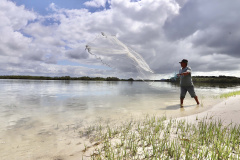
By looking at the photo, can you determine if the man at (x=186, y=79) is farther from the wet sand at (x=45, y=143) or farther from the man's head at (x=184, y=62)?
the wet sand at (x=45, y=143)

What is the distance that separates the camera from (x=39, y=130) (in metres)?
5.10

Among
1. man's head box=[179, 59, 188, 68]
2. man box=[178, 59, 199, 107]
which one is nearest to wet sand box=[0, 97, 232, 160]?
man box=[178, 59, 199, 107]

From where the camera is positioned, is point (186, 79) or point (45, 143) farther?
point (186, 79)

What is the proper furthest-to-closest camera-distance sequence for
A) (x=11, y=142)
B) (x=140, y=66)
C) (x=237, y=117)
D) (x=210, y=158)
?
1. (x=140, y=66)
2. (x=237, y=117)
3. (x=11, y=142)
4. (x=210, y=158)

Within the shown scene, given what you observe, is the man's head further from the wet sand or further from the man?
the wet sand

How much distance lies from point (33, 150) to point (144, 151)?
276 centimetres

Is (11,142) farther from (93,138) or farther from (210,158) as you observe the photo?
(210,158)

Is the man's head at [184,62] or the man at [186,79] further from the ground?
the man's head at [184,62]

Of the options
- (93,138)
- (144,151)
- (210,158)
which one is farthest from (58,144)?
(210,158)

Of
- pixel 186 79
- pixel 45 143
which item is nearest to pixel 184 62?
pixel 186 79

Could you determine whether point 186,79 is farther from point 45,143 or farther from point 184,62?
point 45,143

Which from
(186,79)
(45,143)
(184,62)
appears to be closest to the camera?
(45,143)

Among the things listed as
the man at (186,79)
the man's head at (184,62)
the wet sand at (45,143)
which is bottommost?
the wet sand at (45,143)

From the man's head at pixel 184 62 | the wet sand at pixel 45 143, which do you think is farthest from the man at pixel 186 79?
the wet sand at pixel 45 143
